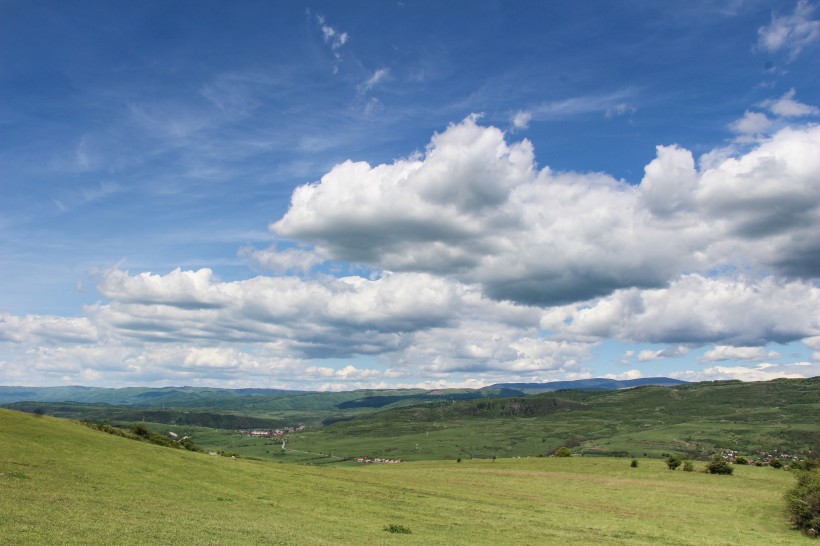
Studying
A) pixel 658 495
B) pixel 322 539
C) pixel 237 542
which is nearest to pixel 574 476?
pixel 658 495

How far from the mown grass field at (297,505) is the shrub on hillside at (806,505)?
2.09 m

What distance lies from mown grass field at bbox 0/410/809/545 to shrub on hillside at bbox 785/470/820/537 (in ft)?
6.87

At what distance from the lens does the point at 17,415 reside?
59.1 metres

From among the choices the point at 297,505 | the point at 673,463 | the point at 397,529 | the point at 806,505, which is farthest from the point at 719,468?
the point at 297,505

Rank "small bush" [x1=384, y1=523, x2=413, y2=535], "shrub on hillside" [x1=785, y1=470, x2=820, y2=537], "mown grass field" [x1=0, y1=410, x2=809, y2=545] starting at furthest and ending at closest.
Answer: "shrub on hillside" [x1=785, y1=470, x2=820, y2=537] → "small bush" [x1=384, y1=523, x2=413, y2=535] → "mown grass field" [x1=0, y1=410, x2=809, y2=545]

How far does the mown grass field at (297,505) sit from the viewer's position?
30.0 m

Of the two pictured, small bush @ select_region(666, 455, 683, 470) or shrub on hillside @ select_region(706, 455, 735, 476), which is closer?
shrub on hillside @ select_region(706, 455, 735, 476)

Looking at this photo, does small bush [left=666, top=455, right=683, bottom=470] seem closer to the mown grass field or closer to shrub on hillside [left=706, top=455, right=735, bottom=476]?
shrub on hillside [left=706, top=455, right=735, bottom=476]

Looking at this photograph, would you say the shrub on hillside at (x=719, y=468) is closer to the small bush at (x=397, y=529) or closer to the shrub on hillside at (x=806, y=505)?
the shrub on hillside at (x=806, y=505)

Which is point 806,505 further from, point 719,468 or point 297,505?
point 297,505

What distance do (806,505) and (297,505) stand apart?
58.2m

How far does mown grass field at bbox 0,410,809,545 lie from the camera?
29984 millimetres

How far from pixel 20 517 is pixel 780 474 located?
403 feet

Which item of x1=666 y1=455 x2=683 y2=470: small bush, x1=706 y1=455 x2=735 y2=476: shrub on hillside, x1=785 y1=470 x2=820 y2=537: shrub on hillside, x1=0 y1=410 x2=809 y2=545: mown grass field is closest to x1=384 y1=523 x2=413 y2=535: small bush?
x1=0 y1=410 x2=809 y2=545: mown grass field
